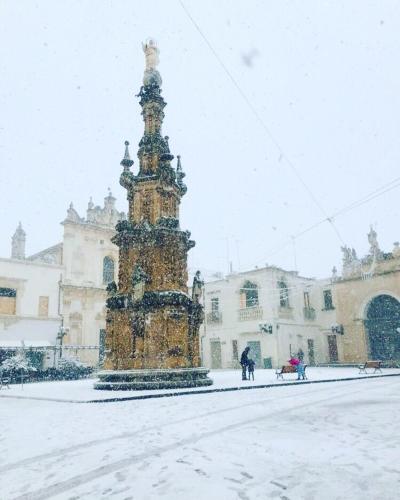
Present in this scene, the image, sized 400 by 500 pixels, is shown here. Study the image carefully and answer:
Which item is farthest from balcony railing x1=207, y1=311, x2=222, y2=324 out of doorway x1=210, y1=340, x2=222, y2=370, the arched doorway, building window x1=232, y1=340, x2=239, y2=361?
the arched doorway

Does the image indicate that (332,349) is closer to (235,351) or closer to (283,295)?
(283,295)

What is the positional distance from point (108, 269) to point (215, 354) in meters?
12.1

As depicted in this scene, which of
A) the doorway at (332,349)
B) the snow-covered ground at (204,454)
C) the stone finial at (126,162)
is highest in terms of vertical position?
the stone finial at (126,162)

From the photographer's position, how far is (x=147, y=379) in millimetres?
14734

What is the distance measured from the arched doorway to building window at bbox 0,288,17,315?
2629 centimetres

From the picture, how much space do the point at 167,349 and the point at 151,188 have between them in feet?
21.7

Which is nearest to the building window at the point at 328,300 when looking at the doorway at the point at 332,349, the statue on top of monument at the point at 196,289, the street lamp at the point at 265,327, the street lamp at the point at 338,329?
the doorway at the point at 332,349

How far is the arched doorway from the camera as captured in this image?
1264 inches

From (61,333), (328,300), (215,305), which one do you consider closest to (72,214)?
(61,333)

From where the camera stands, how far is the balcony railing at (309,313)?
3700cm

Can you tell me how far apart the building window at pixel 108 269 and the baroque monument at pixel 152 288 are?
57.1 ft

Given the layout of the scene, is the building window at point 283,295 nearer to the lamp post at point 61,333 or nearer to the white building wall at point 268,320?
the white building wall at point 268,320

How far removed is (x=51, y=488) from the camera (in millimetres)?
4000

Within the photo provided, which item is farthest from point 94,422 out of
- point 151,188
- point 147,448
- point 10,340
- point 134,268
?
point 10,340
